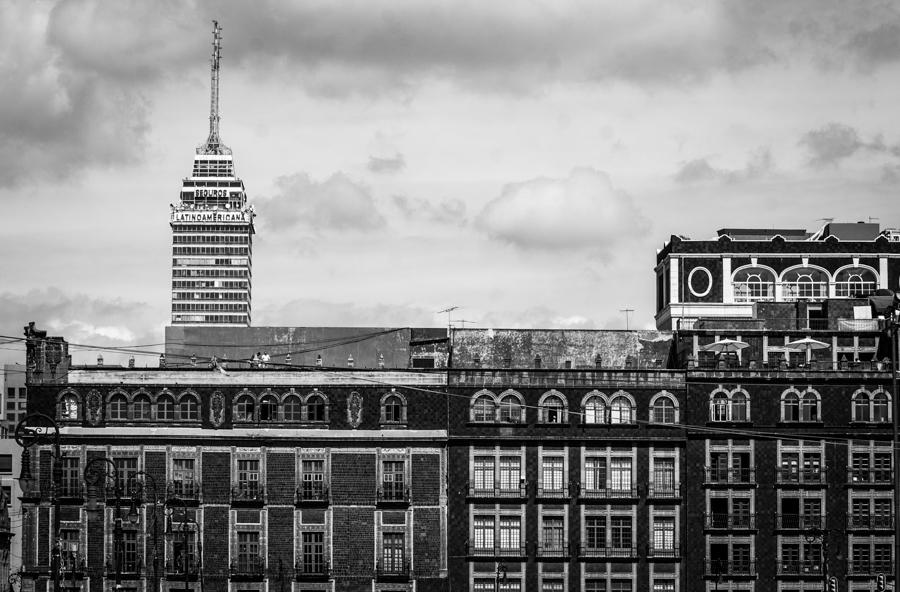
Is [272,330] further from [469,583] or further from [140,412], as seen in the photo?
[469,583]

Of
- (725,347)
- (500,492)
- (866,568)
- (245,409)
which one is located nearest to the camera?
(866,568)

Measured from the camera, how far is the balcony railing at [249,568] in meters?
114

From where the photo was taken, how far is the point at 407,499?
11512 cm

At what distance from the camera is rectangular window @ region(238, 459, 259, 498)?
11519 centimetres

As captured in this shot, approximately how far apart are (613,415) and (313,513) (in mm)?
19964

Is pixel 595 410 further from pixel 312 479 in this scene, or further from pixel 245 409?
pixel 245 409

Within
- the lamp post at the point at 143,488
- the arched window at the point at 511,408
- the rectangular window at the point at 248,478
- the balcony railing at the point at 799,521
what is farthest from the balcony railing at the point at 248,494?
the balcony railing at the point at 799,521

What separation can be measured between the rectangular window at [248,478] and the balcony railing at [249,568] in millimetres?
4009

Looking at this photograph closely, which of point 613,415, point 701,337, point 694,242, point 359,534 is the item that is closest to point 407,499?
point 359,534

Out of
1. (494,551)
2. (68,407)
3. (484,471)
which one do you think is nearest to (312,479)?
(484,471)

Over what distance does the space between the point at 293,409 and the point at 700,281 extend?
42955mm

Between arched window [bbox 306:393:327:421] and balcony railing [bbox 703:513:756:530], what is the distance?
25.0 m

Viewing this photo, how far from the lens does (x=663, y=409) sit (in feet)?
384

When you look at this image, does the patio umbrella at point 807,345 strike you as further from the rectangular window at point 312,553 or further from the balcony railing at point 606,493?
the rectangular window at point 312,553
